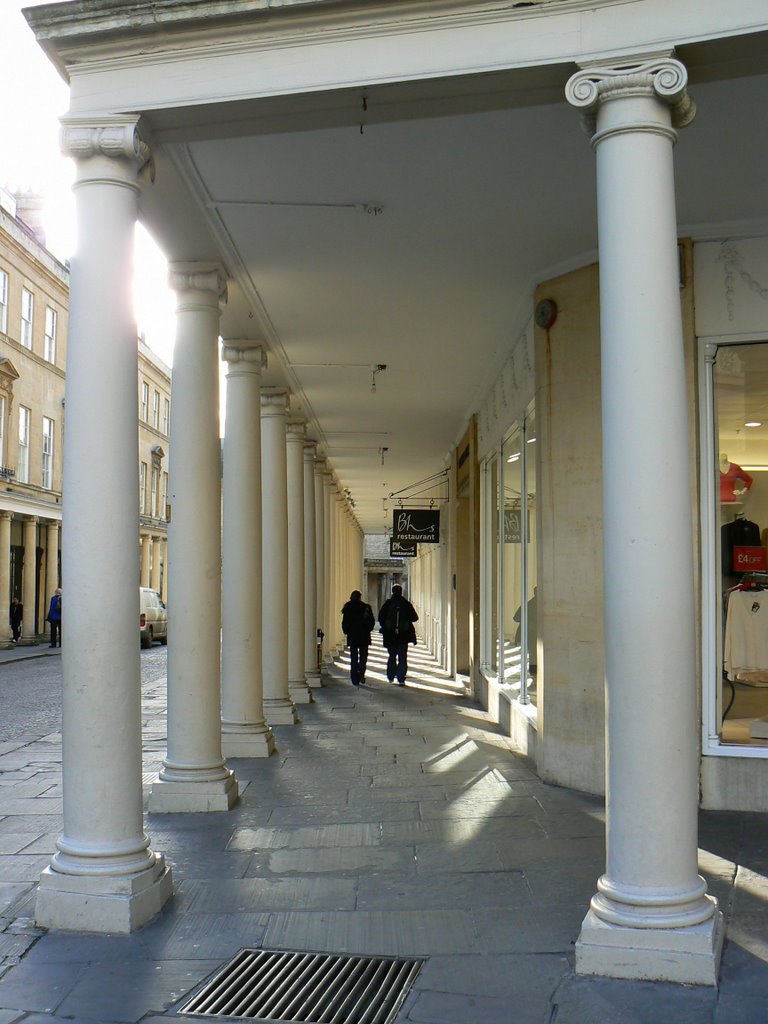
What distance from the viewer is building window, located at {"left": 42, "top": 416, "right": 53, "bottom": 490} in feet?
114

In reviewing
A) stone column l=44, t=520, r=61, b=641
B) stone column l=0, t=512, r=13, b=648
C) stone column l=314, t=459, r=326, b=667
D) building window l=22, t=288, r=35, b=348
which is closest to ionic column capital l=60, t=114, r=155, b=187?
stone column l=314, t=459, r=326, b=667

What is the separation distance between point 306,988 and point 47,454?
3310cm

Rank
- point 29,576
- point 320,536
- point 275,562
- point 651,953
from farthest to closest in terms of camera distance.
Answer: point 29,576
point 320,536
point 275,562
point 651,953

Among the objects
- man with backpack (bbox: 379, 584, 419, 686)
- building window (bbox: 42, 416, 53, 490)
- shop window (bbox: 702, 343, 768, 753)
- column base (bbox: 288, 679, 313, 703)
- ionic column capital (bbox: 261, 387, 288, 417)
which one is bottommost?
column base (bbox: 288, 679, 313, 703)

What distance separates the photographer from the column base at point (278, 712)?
468 inches

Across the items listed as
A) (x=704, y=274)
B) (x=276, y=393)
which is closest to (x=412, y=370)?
(x=276, y=393)

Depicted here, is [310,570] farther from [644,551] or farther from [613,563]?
[644,551]

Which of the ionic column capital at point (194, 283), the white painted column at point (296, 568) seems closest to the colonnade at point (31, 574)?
the white painted column at point (296, 568)

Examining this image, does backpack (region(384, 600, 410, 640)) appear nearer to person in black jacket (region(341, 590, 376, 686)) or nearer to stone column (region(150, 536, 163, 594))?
person in black jacket (region(341, 590, 376, 686))

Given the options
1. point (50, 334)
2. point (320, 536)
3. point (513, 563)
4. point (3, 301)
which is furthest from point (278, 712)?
point (50, 334)

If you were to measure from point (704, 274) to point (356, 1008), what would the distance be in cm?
544

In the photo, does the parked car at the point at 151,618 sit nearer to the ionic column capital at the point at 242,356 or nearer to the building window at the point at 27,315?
the building window at the point at 27,315

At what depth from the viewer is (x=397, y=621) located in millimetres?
16938

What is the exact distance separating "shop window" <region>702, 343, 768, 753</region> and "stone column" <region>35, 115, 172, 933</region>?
13.3ft
